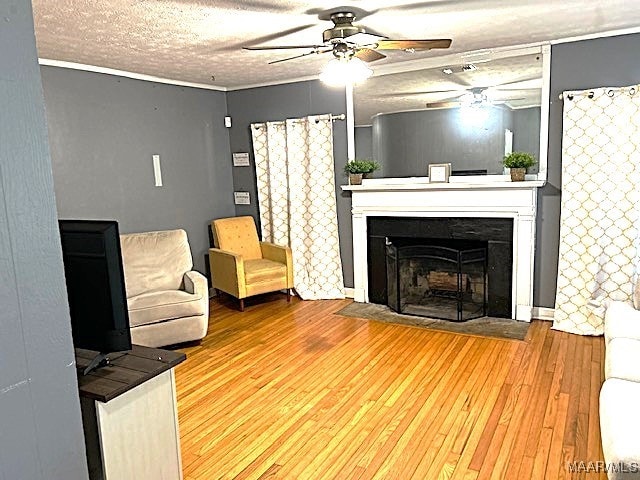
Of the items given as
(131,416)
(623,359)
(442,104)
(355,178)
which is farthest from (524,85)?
(131,416)

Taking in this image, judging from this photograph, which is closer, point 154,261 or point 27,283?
point 27,283

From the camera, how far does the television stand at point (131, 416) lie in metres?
1.63

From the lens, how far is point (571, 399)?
2.96 m

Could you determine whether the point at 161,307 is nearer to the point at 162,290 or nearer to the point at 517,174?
the point at 162,290


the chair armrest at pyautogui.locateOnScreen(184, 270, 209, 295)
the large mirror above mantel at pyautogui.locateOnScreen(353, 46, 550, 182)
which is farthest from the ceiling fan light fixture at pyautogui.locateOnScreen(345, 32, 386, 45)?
the chair armrest at pyautogui.locateOnScreen(184, 270, 209, 295)

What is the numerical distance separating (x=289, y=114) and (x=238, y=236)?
4.86ft

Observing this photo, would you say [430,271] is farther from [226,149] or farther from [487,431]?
[226,149]

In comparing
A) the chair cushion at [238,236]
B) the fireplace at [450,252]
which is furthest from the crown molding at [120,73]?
the fireplace at [450,252]

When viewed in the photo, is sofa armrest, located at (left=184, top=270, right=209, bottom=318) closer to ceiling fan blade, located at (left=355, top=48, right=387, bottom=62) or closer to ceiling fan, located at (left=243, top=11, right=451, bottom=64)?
ceiling fan, located at (left=243, top=11, right=451, bottom=64)

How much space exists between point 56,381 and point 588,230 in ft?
13.0

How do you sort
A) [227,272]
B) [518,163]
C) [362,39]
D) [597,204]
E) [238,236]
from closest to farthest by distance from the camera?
[362,39]
[597,204]
[518,163]
[227,272]
[238,236]

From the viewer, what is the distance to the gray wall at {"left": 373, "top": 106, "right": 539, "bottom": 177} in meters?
4.36

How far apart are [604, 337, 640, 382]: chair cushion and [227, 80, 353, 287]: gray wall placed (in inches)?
118

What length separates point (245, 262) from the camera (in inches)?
211
